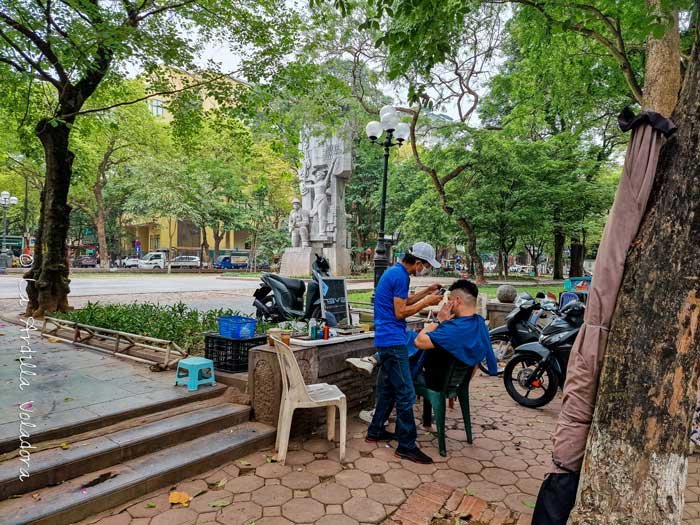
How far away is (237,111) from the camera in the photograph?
29.9 feet

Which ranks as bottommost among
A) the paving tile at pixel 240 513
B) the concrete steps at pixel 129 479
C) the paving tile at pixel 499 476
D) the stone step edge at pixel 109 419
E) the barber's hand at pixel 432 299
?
the paving tile at pixel 499 476

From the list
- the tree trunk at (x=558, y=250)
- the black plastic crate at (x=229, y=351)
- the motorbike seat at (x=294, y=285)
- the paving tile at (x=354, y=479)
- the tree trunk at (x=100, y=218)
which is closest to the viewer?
the paving tile at (x=354, y=479)

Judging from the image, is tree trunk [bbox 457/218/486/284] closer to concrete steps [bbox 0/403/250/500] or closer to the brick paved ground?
the brick paved ground

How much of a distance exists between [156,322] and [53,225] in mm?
3867

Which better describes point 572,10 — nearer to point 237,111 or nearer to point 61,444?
point 237,111

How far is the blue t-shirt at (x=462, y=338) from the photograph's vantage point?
12.4 feet

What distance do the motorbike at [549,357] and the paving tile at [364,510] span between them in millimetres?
3057

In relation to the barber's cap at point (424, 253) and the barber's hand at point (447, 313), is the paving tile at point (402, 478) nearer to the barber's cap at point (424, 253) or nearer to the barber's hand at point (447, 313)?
the barber's hand at point (447, 313)

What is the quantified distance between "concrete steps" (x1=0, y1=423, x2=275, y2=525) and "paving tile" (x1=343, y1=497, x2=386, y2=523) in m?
1.19

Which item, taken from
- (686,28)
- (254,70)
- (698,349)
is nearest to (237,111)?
(254,70)

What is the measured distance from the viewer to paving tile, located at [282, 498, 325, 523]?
114 inches

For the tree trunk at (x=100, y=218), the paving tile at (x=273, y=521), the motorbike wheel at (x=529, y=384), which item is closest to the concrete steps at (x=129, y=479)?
the paving tile at (x=273, y=521)

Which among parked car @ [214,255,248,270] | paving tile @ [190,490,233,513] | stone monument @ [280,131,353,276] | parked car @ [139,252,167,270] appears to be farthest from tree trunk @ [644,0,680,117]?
parked car @ [214,255,248,270]

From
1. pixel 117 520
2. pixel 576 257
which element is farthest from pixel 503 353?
pixel 576 257
